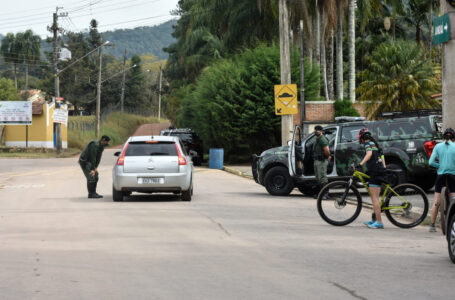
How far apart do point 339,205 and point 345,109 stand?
2558cm

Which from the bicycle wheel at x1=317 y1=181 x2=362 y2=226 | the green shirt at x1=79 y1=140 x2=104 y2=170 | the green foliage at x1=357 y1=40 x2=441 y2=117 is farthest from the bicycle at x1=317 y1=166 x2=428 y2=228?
the green foliage at x1=357 y1=40 x2=441 y2=117

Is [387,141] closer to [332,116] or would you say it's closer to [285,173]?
[285,173]

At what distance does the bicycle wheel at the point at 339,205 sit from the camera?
13.2 meters

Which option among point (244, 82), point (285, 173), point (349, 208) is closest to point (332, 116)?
point (244, 82)

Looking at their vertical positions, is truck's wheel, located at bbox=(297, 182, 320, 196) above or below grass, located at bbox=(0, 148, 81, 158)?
below

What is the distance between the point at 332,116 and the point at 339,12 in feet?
21.6

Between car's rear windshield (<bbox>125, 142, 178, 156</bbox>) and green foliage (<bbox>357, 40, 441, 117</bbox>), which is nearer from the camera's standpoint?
car's rear windshield (<bbox>125, 142, 178, 156</bbox>)

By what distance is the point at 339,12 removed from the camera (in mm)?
41906

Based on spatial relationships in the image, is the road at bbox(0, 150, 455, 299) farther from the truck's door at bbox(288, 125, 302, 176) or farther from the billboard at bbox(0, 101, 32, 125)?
the billboard at bbox(0, 101, 32, 125)

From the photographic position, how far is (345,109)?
126 feet

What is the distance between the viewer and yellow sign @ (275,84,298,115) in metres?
29.1

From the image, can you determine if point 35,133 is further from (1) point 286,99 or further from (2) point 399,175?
(2) point 399,175

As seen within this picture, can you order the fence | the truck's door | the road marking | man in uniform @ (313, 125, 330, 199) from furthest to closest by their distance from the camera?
1. the fence
2. the road marking
3. the truck's door
4. man in uniform @ (313, 125, 330, 199)

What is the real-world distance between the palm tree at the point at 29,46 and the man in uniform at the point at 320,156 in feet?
366
